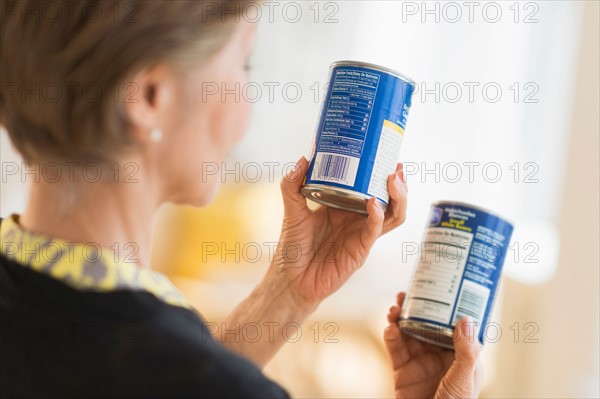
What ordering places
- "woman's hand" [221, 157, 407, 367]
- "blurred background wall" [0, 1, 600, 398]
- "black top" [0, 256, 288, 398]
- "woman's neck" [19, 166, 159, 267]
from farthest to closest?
"blurred background wall" [0, 1, 600, 398]
"woman's hand" [221, 157, 407, 367]
"woman's neck" [19, 166, 159, 267]
"black top" [0, 256, 288, 398]

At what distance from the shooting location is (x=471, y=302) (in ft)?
3.52

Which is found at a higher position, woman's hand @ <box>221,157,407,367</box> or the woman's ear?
the woman's ear

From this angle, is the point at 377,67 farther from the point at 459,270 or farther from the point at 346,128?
the point at 459,270

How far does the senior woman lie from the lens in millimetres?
702

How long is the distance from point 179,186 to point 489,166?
1.84m

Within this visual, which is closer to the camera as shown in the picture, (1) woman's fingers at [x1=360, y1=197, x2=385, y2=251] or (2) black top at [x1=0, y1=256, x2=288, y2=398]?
(2) black top at [x1=0, y1=256, x2=288, y2=398]

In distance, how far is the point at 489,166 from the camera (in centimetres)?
253

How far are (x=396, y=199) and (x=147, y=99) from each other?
1.36 feet

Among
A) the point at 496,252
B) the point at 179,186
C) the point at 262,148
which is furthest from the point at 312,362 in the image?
the point at 179,186

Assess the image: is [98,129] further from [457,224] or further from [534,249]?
[534,249]

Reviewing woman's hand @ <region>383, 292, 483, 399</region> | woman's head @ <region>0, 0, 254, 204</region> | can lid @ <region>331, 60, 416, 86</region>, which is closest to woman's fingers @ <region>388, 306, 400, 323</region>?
woman's hand @ <region>383, 292, 483, 399</region>

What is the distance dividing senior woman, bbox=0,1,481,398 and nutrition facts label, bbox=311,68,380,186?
0.17 meters

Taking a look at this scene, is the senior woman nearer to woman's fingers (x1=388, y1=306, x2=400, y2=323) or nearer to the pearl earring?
the pearl earring

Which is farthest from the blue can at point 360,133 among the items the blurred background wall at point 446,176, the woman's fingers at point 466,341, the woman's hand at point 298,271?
A: the blurred background wall at point 446,176
